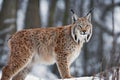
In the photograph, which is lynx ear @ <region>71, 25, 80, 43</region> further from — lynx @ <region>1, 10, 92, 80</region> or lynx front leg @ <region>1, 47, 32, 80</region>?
lynx front leg @ <region>1, 47, 32, 80</region>

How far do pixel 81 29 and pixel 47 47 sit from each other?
100 cm

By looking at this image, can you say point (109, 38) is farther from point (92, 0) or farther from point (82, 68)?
point (82, 68)

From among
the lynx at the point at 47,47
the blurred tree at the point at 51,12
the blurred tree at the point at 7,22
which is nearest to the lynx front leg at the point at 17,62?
the lynx at the point at 47,47

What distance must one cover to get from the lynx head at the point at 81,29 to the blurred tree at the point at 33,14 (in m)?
14.4

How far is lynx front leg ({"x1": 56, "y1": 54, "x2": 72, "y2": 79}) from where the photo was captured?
1362 cm

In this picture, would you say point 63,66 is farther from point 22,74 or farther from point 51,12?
point 51,12

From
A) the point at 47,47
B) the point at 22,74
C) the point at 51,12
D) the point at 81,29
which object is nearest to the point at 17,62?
the point at 22,74

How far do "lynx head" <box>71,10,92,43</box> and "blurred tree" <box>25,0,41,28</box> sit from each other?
14382mm

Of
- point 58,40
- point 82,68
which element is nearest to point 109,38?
point 82,68

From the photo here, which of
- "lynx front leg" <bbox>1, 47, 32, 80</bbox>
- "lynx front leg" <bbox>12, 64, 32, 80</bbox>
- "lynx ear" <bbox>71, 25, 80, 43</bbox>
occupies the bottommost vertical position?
"lynx front leg" <bbox>12, 64, 32, 80</bbox>

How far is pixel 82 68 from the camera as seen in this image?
30281 mm

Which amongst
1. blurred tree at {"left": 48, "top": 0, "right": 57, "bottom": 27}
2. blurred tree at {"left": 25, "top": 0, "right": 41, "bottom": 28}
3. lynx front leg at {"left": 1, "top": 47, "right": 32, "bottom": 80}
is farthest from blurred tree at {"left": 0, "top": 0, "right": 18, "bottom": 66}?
lynx front leg at {"left": 1, "top": 47, "right": 32, "bottom": 80}

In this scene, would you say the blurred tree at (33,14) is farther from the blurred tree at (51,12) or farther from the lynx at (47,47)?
the lynx at (47,47)

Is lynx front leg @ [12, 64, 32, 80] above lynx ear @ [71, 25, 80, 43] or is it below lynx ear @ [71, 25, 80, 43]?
below
